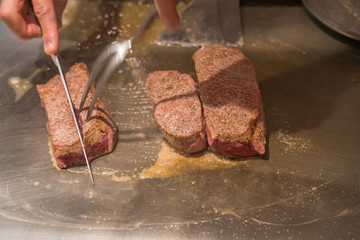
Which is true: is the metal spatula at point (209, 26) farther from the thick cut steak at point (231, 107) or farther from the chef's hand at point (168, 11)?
the chef's hand at point (168, 11)

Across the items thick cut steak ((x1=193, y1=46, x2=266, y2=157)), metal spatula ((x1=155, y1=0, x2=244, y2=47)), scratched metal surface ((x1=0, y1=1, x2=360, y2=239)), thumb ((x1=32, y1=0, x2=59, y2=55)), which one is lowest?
scratched metal surface ((x1=0, y1=1, x2=360, y2=239))

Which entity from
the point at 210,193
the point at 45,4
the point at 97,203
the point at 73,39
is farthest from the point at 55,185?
the point at 73,39

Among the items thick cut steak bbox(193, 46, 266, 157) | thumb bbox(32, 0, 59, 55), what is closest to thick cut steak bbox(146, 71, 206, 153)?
thick cut steak bbox(193, 46, 266, 157)

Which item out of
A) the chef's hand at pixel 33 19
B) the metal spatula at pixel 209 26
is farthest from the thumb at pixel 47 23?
the metal spatula at pixel 209 26

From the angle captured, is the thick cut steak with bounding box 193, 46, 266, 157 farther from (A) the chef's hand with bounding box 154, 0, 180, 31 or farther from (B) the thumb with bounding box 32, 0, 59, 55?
(B) the thumb with bounding box 32, 0, 59, 55

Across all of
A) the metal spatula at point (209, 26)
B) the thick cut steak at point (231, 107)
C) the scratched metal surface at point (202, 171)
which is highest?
the metal spatula at point (209, 26)
